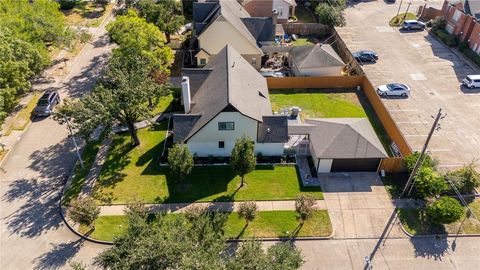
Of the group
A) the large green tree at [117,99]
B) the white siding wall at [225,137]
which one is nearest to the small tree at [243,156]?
the white siding wall at [225,137]

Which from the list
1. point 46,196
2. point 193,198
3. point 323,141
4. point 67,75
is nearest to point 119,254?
point 193,198

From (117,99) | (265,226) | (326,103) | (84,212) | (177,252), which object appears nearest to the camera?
(177,252)

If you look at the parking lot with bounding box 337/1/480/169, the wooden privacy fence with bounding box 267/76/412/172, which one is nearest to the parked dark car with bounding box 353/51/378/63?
the parking lot with bounding box 337/1/480/169

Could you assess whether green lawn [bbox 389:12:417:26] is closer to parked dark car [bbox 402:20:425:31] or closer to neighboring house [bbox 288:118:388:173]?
parked dark car [bbox 402:20:425:31]

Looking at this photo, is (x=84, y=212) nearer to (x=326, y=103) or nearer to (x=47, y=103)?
(x=47, y=103)

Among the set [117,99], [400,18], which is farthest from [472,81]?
[117,99]

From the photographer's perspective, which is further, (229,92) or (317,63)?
(317,63)

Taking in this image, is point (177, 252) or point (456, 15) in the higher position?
point (456, 15)
